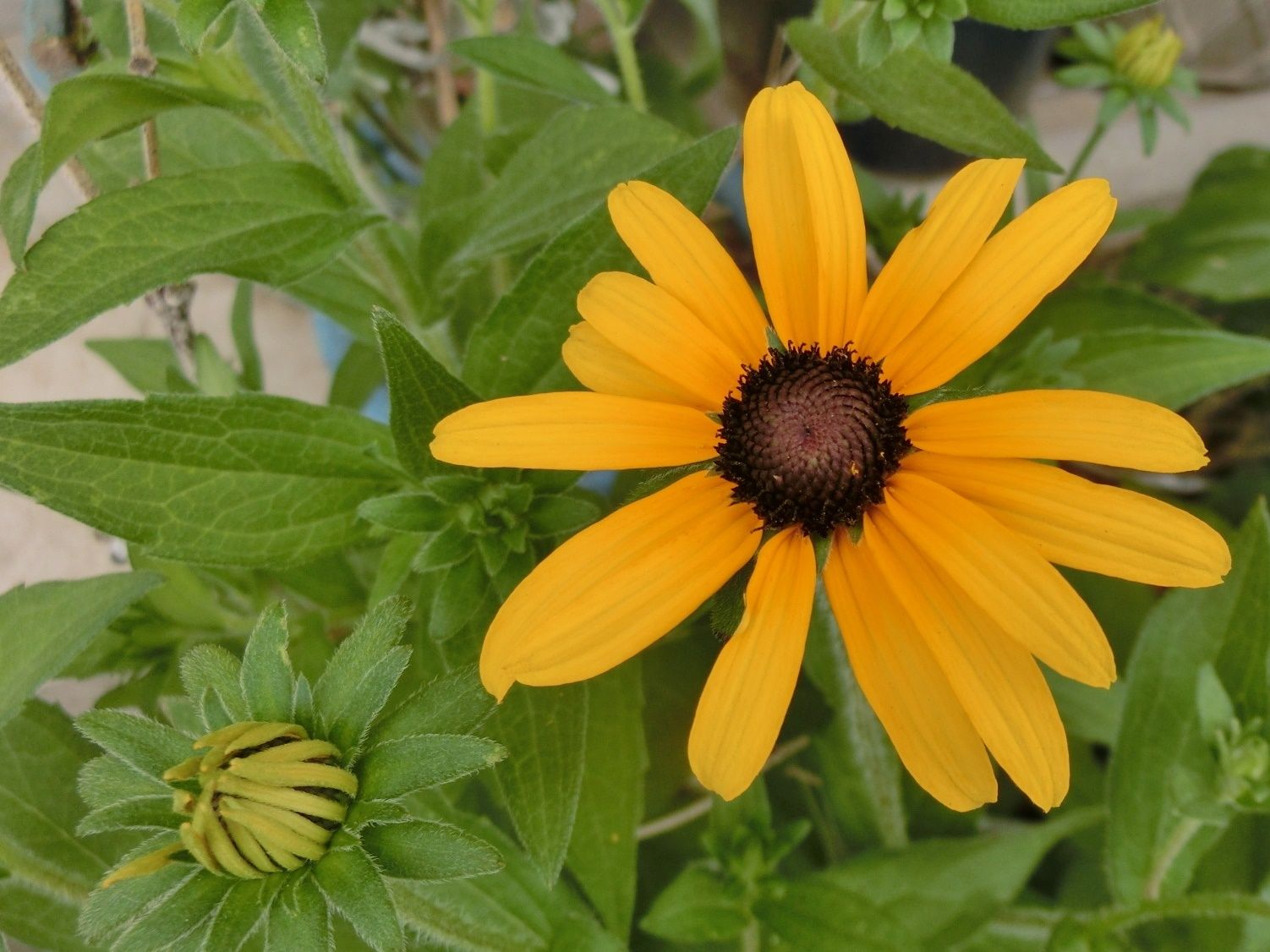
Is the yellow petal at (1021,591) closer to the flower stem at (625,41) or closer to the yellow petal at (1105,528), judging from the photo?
the yellow petal at (1105,528)

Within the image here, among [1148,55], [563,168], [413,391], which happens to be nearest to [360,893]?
[413,391]

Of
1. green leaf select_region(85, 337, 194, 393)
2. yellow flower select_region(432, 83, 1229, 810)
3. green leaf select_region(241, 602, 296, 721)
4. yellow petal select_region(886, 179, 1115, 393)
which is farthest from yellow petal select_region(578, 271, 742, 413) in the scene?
green leaf select_region(85, 337, 194, 393)

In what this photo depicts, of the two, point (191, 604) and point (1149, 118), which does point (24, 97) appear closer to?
point (191, 604)

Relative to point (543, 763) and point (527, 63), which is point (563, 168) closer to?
point (527, 63)

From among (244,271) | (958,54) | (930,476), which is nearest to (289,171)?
(244,271)

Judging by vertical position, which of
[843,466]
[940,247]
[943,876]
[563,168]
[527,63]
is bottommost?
[943,876]
